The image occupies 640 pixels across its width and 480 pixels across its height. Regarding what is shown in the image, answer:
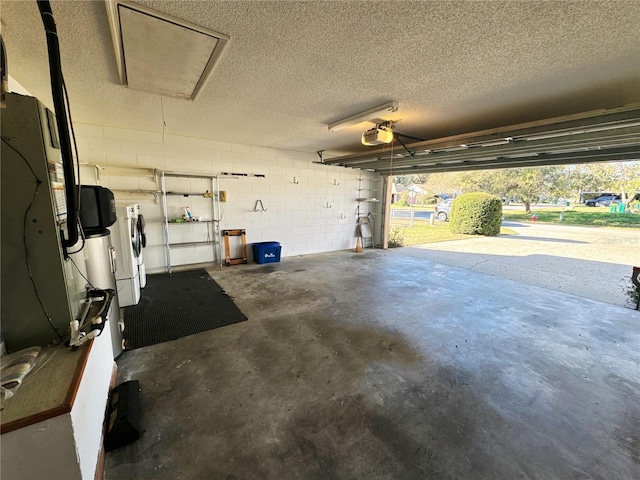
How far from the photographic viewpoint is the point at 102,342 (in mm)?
1685

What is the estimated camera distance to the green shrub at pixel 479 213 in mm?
10266

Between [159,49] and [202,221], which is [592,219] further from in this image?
[159,49]

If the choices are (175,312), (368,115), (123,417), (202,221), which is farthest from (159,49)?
(202,221)

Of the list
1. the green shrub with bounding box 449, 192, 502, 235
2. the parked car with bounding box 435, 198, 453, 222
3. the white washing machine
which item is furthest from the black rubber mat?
the parked car with bounding box 435, 198, 453, 222

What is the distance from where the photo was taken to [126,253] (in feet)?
10.4

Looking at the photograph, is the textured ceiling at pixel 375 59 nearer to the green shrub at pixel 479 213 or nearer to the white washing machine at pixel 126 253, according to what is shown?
the white washing machine at pixel 126 253

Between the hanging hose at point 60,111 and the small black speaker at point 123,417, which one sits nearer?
the hanging hose at point 60,111

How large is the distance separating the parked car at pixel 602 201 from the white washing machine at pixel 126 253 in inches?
1043

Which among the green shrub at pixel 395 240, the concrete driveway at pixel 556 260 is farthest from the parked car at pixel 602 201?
the green shrub at pixel 395 240

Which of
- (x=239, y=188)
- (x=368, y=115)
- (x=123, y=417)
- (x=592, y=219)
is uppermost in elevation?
(x=368, y=115)

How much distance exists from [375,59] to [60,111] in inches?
77.5

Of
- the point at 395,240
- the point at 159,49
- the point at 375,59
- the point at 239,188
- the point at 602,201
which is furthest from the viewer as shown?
the point at 602,201

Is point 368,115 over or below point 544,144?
over

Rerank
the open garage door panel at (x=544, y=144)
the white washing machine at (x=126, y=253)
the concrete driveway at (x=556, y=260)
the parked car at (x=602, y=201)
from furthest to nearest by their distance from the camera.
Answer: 1. the parked car at (x=602, y=201)
2. the concrete driveway at (x=556, y=260)
3. the white washing machine at (x=126, y=253)
4. the open garage door panel at (x=544, y=144)
